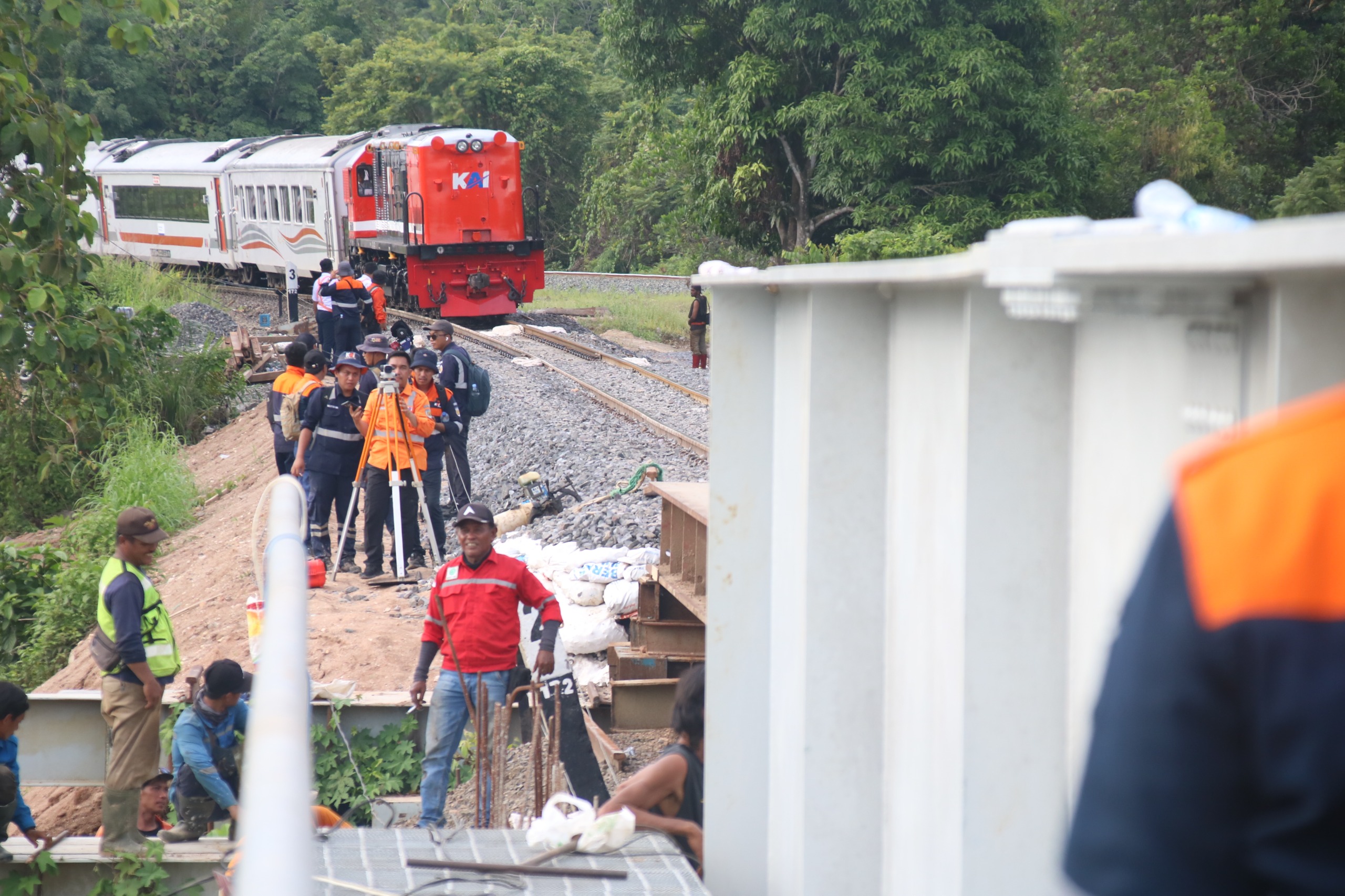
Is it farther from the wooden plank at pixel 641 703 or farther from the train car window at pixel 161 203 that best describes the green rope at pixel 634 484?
the train car window at pixel 161 203

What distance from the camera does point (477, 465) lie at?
14.1 meters

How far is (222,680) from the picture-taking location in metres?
6.46

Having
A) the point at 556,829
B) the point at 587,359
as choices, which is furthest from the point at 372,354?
the point at 587,359

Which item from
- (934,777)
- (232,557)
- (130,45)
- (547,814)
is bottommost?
(232,557)

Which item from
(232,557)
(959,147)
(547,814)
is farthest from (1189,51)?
(547,814)

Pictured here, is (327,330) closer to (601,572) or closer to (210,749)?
(601,572)

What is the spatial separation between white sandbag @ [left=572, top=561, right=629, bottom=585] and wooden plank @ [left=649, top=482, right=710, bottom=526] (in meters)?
1.01

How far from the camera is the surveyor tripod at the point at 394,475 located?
32.2ft

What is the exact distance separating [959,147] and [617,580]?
15627 mm

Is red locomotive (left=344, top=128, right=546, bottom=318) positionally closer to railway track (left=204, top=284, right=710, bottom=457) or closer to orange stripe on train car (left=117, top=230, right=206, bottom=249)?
railway track (left=204, top=284, right=710, bottom=457)

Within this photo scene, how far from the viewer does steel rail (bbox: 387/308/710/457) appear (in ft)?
45.5

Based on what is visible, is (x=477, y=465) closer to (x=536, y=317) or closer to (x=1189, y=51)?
(x=536, y=317)

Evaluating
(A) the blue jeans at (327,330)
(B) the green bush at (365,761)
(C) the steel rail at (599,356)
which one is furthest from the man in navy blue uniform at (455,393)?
(C) the steel rail at (599,356)

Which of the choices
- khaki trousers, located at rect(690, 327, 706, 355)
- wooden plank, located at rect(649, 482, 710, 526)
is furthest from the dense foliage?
wooden plank, located at rect(649, 482, 710, 526)
